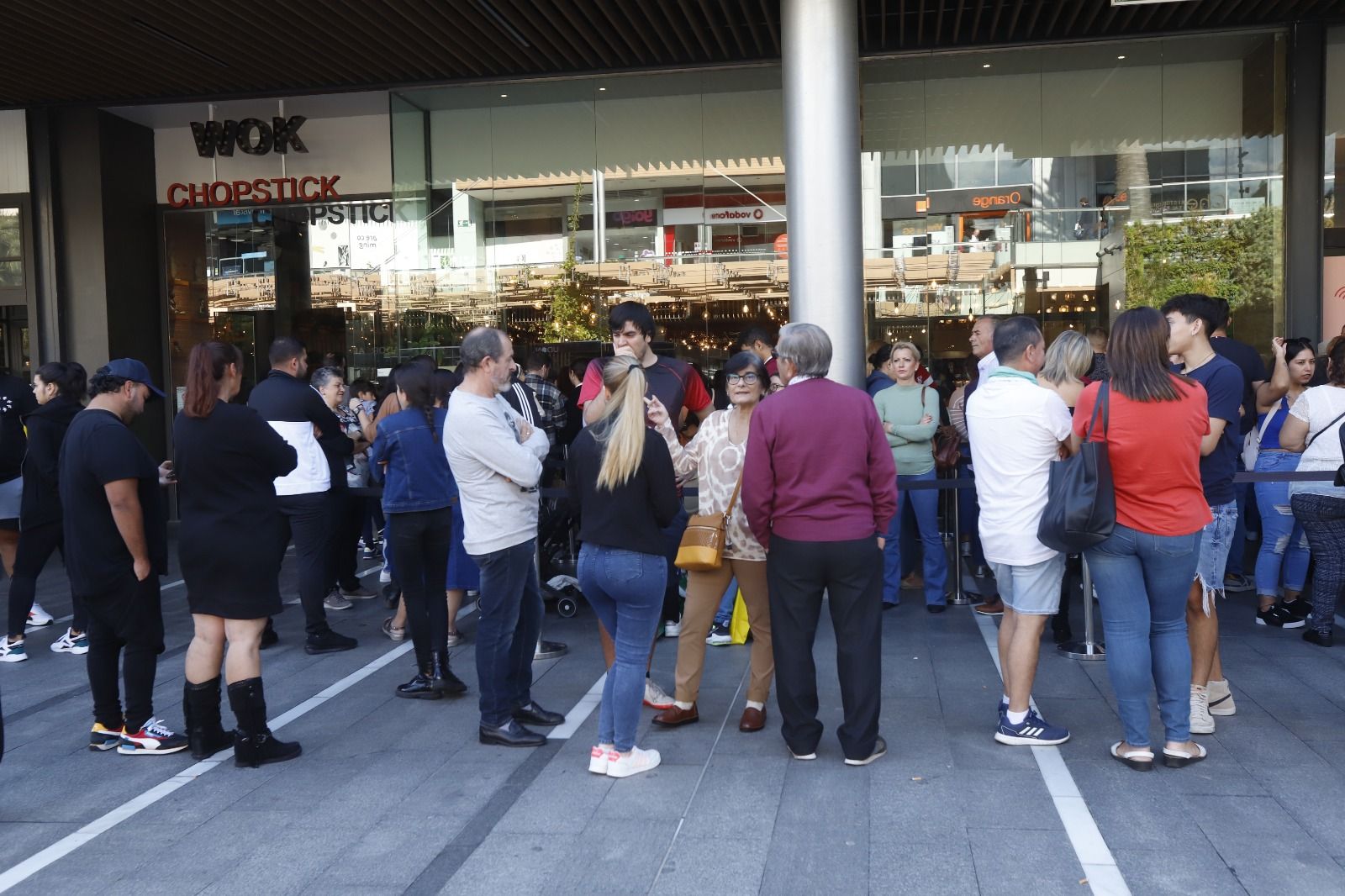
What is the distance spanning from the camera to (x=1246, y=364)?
26.5 feet

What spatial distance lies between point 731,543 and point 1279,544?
4340mm

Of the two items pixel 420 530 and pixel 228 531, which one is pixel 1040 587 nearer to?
pixel 420 530

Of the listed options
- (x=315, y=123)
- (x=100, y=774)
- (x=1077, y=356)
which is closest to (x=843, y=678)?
(x=1077, y=356)

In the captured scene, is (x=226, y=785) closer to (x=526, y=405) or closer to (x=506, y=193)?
(x=526, y=405)

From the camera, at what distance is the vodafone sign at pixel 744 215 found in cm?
1223

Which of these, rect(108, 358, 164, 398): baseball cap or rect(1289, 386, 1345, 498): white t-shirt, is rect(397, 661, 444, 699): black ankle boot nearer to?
rect(108, 358, 164, 398): baseball cap

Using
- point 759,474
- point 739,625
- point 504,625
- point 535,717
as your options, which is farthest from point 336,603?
point 759,474

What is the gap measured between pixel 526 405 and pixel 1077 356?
3.03 metres

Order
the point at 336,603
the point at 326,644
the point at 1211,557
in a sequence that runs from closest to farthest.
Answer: the point at 1211,557
the point at 326,644
the point at 336,603

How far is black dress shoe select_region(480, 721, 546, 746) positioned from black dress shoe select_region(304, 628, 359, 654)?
95.6 inches

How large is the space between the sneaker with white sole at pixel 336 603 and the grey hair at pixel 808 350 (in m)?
5.34

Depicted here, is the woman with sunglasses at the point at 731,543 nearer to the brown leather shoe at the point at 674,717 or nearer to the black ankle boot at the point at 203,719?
the brown leather shoe at the point at 674,717

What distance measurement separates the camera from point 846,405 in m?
4.70

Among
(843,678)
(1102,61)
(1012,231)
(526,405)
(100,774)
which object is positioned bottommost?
(100,774)
